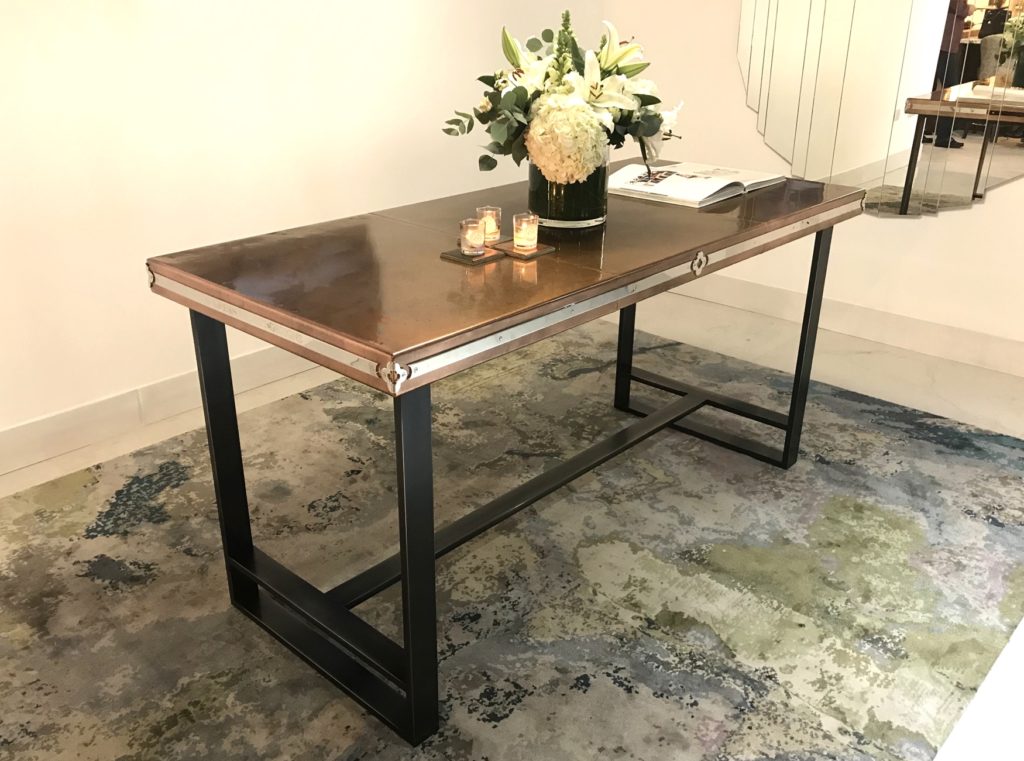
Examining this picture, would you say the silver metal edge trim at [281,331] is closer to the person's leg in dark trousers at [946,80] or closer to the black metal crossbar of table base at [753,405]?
the black metal crossbar of table base at [753,405]

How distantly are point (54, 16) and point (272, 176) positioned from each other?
877 mm

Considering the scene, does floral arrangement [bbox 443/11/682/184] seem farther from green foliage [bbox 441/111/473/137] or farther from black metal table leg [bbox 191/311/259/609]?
black metal table leg [bbox 191/311/259/609]

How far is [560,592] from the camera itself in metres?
2.15

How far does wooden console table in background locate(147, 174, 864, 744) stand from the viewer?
1.49m

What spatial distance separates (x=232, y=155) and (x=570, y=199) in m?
1.58

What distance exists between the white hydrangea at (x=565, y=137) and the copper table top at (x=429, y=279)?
0.56 ft

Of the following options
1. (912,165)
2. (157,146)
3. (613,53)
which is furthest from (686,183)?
(157,146)

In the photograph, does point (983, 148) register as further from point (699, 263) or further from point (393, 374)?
point (393, 374)

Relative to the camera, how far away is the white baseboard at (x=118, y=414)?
2.72 metres

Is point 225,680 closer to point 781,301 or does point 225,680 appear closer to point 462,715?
point 462,715

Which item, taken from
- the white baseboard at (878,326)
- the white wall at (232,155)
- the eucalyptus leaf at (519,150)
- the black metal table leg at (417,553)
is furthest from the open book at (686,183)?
the white baseboard at (878,326)

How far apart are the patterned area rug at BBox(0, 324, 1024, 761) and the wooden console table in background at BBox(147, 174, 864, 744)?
0.46 feet

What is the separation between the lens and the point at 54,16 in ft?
8.27

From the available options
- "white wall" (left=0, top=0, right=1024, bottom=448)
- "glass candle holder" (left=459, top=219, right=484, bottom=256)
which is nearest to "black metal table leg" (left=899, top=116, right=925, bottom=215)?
"white wall" (left=0, top=0, right=1024, bottom=448)
